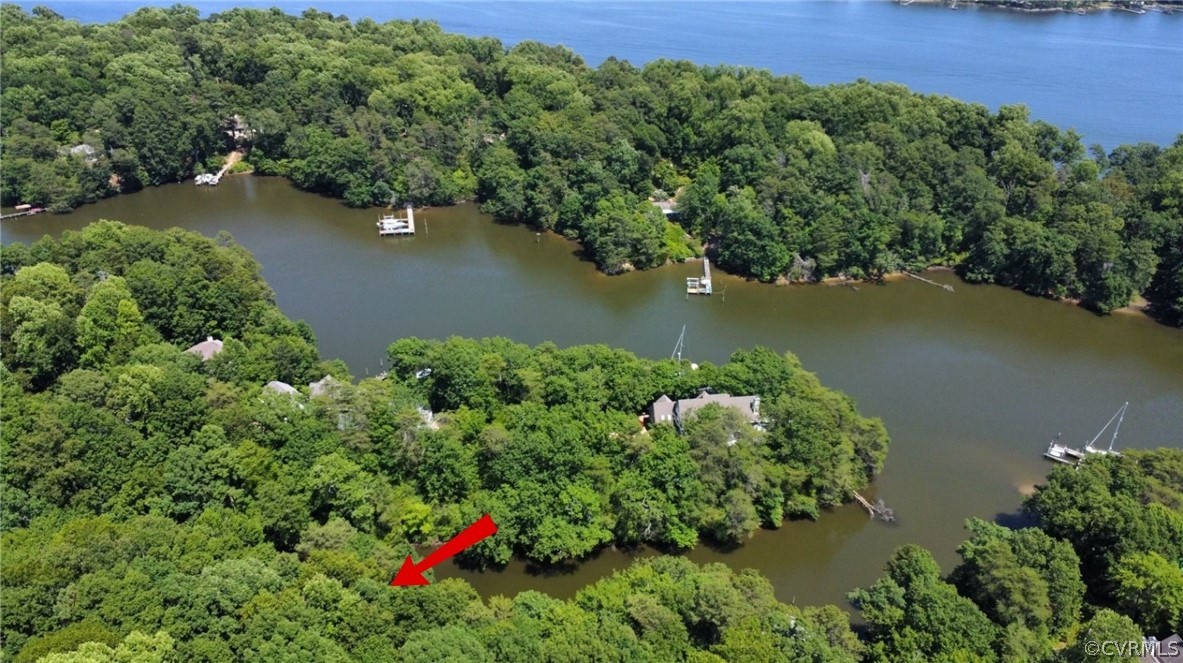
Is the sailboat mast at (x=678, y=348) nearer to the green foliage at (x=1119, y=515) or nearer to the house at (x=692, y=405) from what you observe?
the house at (x=692, y=405)

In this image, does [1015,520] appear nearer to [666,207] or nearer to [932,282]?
[932,282]

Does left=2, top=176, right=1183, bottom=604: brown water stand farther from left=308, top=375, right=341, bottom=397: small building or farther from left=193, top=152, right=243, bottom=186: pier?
left=308, top=375, right=341, bottom=397: small building

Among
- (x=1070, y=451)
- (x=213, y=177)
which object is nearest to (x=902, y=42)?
(x=1070, y=451)

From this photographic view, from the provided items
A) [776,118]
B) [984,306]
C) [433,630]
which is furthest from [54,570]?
[776,118]

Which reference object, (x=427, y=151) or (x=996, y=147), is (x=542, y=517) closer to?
(x=427, y=151)

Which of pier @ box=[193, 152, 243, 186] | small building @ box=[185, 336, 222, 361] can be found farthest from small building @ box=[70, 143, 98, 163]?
small building @ box=[185, 336, 222, 361]

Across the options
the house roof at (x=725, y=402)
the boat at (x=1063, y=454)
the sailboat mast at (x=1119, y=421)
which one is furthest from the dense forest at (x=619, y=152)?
the house roof at (x=725, y=402)
